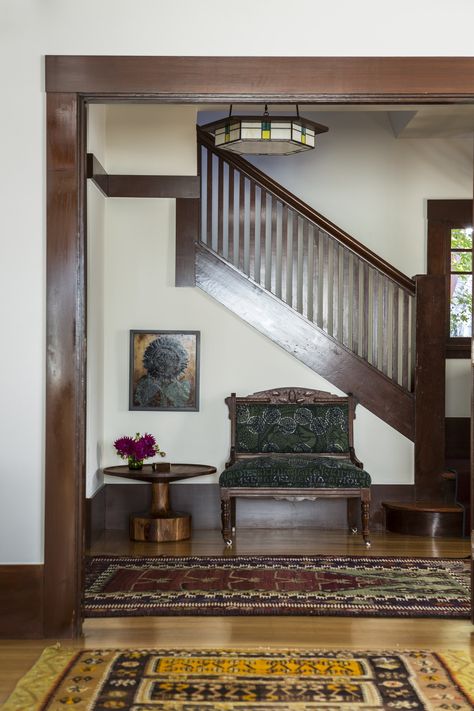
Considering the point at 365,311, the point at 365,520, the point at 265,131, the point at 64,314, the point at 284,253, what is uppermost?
the point at 265,131

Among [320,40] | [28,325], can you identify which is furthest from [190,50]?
[28,325]

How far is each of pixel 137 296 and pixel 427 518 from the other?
3022 mm

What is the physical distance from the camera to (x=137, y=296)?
26.6 ft

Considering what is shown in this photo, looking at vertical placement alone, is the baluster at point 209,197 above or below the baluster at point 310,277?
above

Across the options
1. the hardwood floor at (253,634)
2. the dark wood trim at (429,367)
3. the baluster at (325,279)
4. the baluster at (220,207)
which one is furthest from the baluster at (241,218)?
the hardwood floor at (253,634)

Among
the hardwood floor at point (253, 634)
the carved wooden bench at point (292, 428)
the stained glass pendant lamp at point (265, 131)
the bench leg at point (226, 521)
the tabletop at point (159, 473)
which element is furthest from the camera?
the carved wooden bench at point (292, 428)

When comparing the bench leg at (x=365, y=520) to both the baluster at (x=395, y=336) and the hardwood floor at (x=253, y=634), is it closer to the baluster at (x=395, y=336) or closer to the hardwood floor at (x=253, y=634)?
the baluster at (x=395, y=336)

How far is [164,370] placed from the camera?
8.09 meters

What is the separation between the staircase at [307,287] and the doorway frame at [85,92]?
3219mm

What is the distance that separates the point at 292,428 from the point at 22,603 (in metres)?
3.68

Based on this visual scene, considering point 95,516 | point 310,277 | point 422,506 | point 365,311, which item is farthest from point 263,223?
point 95,516

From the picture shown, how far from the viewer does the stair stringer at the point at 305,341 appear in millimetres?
8078

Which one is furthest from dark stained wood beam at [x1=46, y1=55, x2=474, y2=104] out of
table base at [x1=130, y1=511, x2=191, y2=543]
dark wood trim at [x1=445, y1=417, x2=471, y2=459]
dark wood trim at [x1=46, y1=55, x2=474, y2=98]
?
dark wood trim at [x1=445, y1=417, x2=471, y2=459]

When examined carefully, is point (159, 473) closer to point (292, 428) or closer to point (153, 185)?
point (292, 428)
